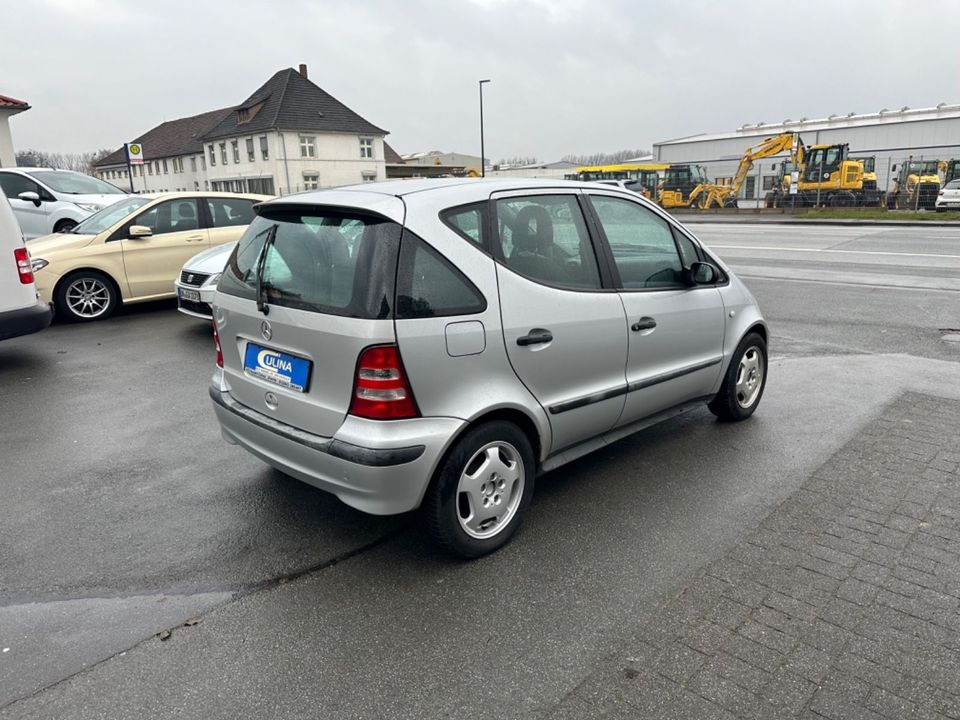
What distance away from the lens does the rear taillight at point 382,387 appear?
3.02m

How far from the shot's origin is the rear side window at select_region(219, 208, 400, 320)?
3.08 meters

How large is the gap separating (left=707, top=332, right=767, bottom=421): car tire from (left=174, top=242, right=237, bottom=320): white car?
5388mm

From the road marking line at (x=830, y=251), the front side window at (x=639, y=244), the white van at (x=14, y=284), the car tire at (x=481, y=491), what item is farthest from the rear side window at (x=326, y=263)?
the road marking line at (x=830, y=251)

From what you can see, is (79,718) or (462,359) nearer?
(79,718)

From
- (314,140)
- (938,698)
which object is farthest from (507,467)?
(314,140)

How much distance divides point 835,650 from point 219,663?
2.37 metres

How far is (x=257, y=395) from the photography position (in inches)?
141

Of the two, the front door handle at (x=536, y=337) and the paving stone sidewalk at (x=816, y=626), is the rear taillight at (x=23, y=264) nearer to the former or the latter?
the front door handle at (x=536, y=337)

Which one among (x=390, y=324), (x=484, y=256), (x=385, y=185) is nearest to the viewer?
(x=390, y=324)

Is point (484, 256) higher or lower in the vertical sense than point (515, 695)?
higher

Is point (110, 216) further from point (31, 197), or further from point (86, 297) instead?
point (31, 197)

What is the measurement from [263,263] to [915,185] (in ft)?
125

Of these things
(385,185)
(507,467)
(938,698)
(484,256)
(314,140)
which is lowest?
(938,698)

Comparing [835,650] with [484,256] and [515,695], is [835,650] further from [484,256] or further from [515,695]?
[484,256]
